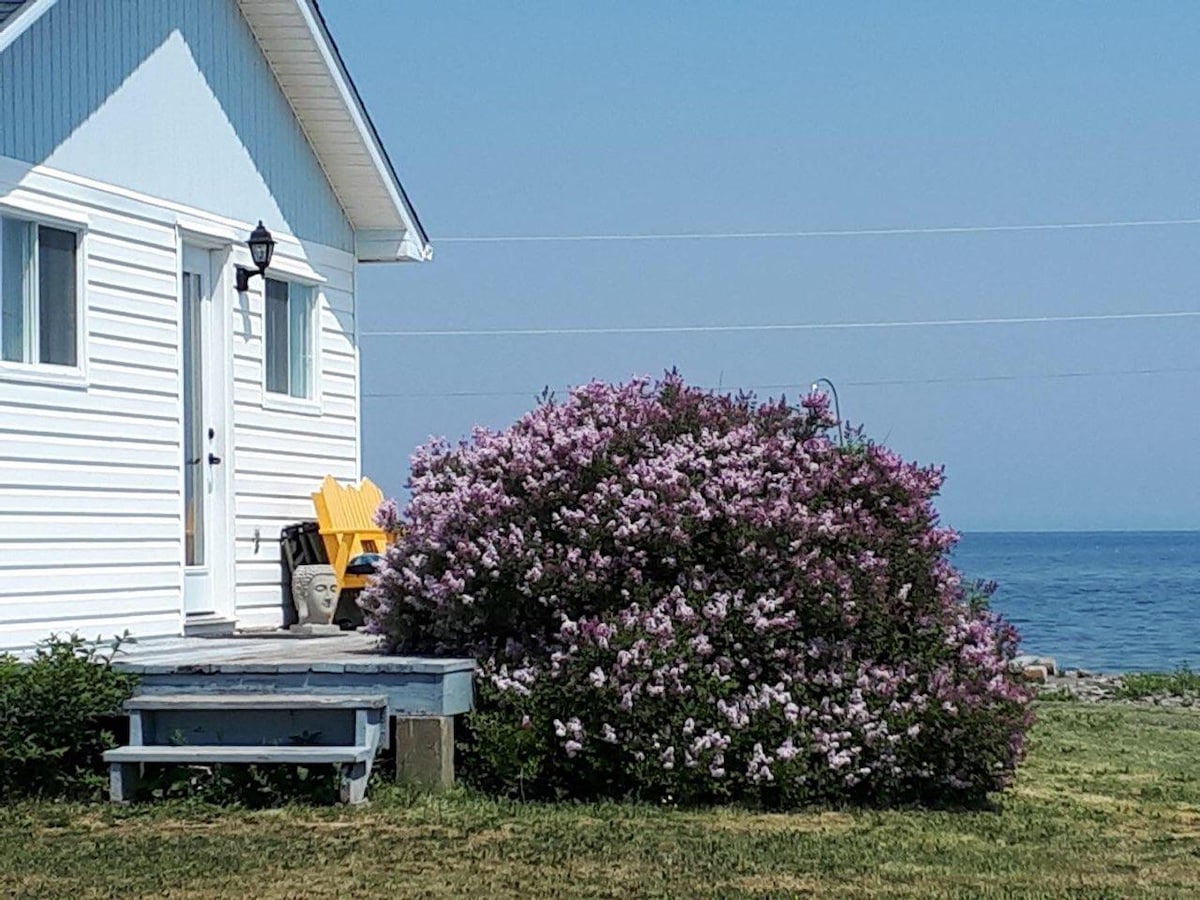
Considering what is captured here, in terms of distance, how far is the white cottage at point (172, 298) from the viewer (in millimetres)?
11164

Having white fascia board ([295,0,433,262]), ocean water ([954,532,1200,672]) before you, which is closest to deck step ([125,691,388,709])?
white fascia board ([295,0,433,262])

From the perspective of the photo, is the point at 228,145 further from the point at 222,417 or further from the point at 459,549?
the point at 459,549

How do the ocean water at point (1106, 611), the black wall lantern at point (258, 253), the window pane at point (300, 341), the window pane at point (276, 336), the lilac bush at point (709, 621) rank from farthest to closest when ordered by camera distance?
the ocean water at point (1106, 611), the window pane at point (300, 341), the window pane at point (276, 336), the black wall lantern at point (258, 253), the lilac bush at point (709, 621)

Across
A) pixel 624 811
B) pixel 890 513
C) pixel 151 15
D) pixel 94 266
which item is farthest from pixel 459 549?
pixel 151 15

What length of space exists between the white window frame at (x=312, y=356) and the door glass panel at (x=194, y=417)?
27.3 inches

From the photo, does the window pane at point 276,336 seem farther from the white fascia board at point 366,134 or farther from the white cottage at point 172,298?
the white fascia board at point 366,134

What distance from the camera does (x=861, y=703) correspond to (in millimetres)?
9242

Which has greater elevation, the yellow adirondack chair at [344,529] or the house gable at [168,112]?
the house gable at [168,112]

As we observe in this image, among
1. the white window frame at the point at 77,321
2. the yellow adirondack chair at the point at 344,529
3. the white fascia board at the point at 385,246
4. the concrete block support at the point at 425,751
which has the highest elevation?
the white fascia board at the point at 385,246

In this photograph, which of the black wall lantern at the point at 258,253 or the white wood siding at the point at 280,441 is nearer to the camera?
the black wall lantern at the point at 258,253

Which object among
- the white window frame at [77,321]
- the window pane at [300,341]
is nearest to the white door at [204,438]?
the window pane at [300,341]

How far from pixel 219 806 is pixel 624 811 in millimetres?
1885

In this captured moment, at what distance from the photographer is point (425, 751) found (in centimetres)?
934

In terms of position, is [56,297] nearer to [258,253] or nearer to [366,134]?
[258,253]
